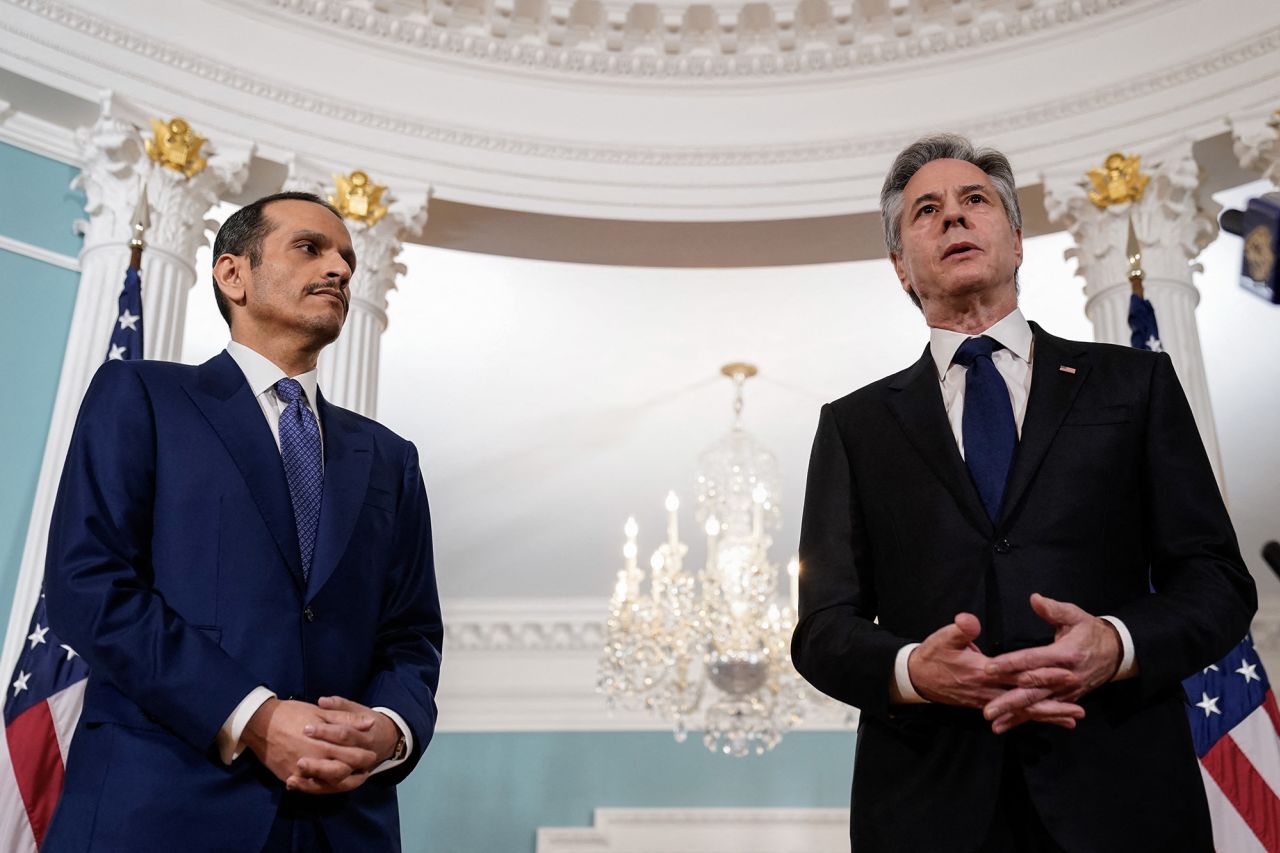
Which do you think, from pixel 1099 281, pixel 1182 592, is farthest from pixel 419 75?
pixel 1182 592

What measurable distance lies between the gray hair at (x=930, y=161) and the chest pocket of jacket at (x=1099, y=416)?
433 mm

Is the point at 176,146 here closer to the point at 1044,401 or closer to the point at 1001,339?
the point at 1001,339

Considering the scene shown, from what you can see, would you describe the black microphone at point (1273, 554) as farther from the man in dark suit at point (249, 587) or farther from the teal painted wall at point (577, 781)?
the teal painted wall at point (577, 781)

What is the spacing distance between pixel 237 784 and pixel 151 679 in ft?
0.63

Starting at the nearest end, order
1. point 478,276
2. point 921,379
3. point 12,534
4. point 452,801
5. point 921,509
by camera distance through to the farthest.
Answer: point 921,509
point 921,379
point 12,534
point 478,276
point 452,801

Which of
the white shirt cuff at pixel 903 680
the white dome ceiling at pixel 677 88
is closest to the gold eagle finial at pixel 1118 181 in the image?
the white dome ceiling at pixel 677 88

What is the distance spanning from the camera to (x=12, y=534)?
4.55 meters

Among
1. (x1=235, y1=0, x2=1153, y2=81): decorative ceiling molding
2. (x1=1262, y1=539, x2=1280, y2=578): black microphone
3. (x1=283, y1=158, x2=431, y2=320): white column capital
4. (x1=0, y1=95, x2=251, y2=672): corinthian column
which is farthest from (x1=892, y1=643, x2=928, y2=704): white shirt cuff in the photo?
(x1=235, y1=0, x2=1153, y2=81): decorative ceiling molding

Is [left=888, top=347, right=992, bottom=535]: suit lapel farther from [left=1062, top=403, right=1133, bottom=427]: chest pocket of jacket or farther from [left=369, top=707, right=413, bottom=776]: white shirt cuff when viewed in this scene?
[left=369, top=707, right=413, bottom=776]: white shirt cuff

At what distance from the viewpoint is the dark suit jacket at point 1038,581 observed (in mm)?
1717

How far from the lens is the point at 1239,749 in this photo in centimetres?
415

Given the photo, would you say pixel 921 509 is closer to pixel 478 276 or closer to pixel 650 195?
pixel 650 195

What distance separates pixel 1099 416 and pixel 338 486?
120 cm

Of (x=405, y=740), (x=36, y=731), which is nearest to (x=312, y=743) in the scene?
(x=405, y=740)
